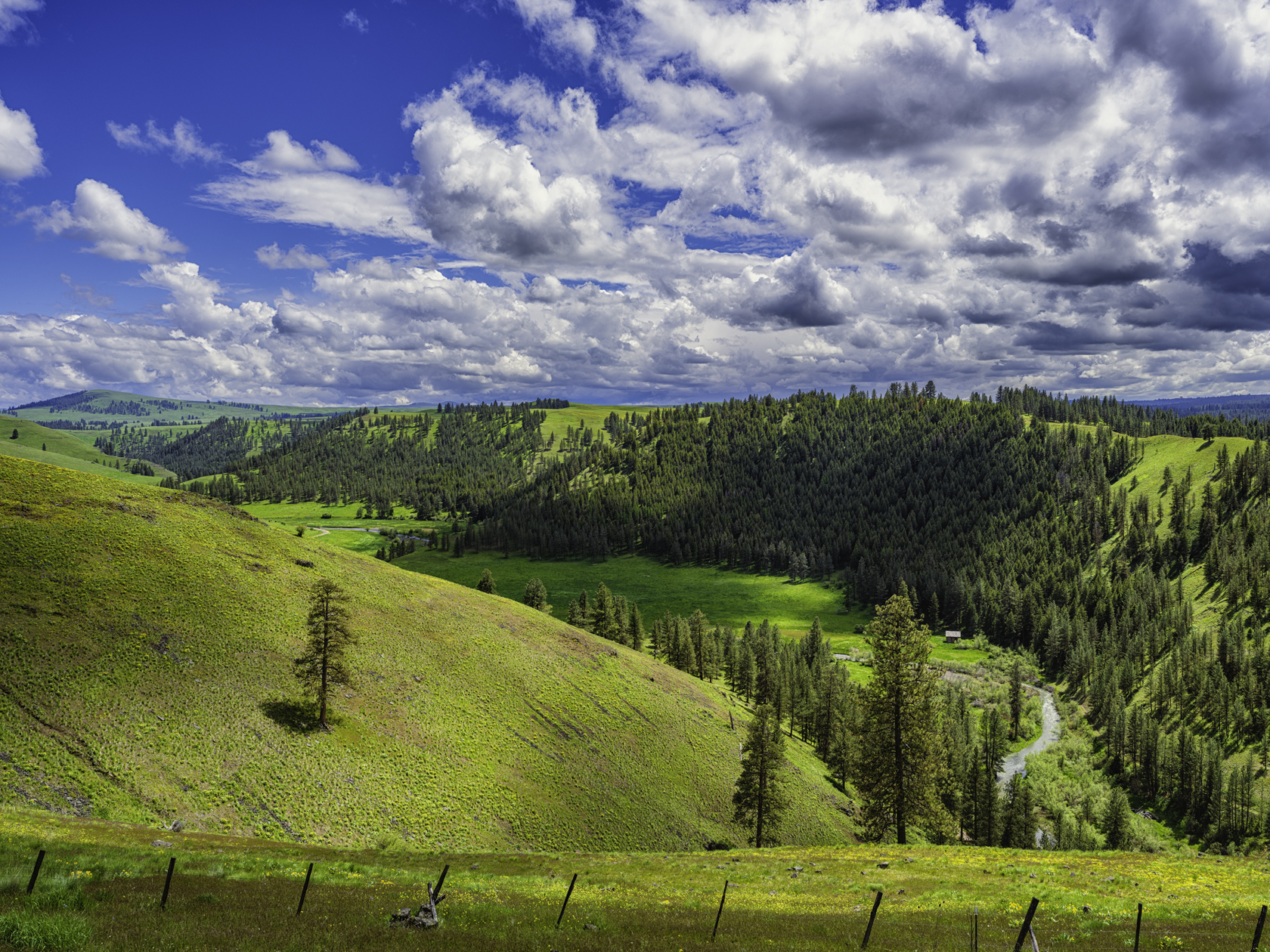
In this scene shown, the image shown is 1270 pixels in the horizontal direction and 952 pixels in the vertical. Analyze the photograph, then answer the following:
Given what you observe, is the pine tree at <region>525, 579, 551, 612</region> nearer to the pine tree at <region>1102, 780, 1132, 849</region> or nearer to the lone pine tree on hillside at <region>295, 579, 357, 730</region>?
the lone pine tree on hillside at <region>295, 579, 357, 730</region>

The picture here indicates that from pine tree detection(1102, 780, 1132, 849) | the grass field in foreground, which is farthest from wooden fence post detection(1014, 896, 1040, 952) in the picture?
pine tree detection(1102, 780, 1132, 849)

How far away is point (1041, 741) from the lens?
13562cm

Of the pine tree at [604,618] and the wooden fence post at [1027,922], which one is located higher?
the wooden fence post at [1027,922]

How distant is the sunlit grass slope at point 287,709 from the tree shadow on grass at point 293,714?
198 millimetres

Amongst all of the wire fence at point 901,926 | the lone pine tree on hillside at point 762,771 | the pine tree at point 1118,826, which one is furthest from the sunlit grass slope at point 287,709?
the pine tree at point 1118,826

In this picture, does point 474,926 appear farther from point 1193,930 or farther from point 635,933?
point 1193,930

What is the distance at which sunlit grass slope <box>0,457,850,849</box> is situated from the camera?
40.6 m

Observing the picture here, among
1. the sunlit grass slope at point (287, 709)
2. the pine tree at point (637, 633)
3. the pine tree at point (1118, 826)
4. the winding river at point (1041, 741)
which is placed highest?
the sunlit grass slope at point (287, 709)

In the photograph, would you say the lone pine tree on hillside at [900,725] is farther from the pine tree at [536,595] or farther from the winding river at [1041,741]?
the pine tree at [536,595]

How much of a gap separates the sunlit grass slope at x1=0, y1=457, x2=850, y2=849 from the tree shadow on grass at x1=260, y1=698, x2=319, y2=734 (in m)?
0.20

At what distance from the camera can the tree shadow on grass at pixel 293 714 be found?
1933 inches

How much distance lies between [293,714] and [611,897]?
37762 millimetres

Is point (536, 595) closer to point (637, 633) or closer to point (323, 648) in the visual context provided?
point (637, 633)

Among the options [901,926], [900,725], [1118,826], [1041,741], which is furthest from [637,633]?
[901,926]
